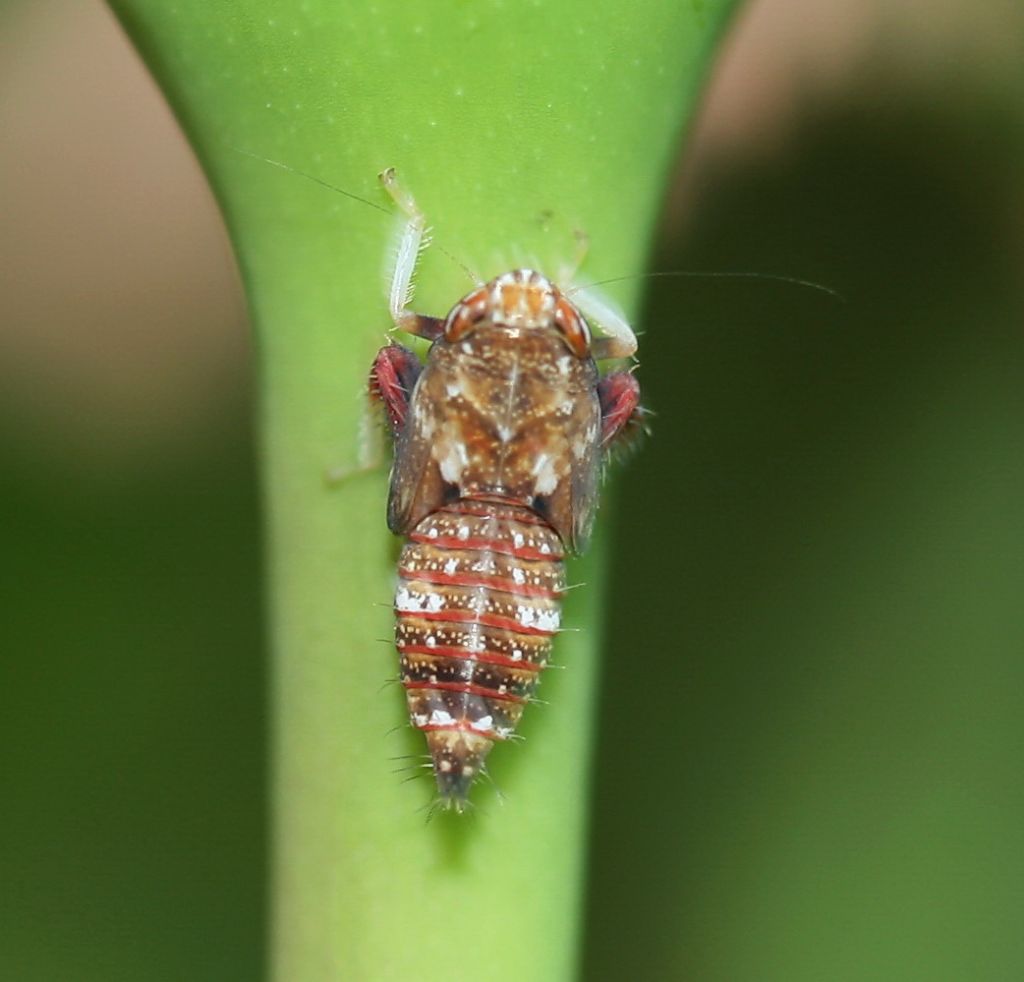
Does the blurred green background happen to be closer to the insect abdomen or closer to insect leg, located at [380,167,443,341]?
the insect abdomen

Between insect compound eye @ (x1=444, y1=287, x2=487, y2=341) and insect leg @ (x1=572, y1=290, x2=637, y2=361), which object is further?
insect compound eye @ (x1=444, y1=287, x2=487, y2=341)

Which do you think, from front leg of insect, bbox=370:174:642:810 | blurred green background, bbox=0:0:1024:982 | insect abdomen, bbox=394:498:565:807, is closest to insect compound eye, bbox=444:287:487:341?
front leg of insect, bbox=370:174:642:810

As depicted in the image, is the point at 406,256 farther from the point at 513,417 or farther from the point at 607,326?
the point at 513,417

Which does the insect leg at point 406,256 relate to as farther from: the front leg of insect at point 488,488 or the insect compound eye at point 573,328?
the insect compound eye at point 573,328

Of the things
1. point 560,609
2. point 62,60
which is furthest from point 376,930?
point 62,60

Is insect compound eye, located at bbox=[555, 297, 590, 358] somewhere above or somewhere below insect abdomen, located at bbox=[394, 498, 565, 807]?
above

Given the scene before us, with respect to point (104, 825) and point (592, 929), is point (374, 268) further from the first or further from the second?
point (592, 929)

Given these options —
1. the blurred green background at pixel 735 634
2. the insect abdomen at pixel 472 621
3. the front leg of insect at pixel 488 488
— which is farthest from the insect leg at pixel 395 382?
the blurred green background at pixel 735 634
